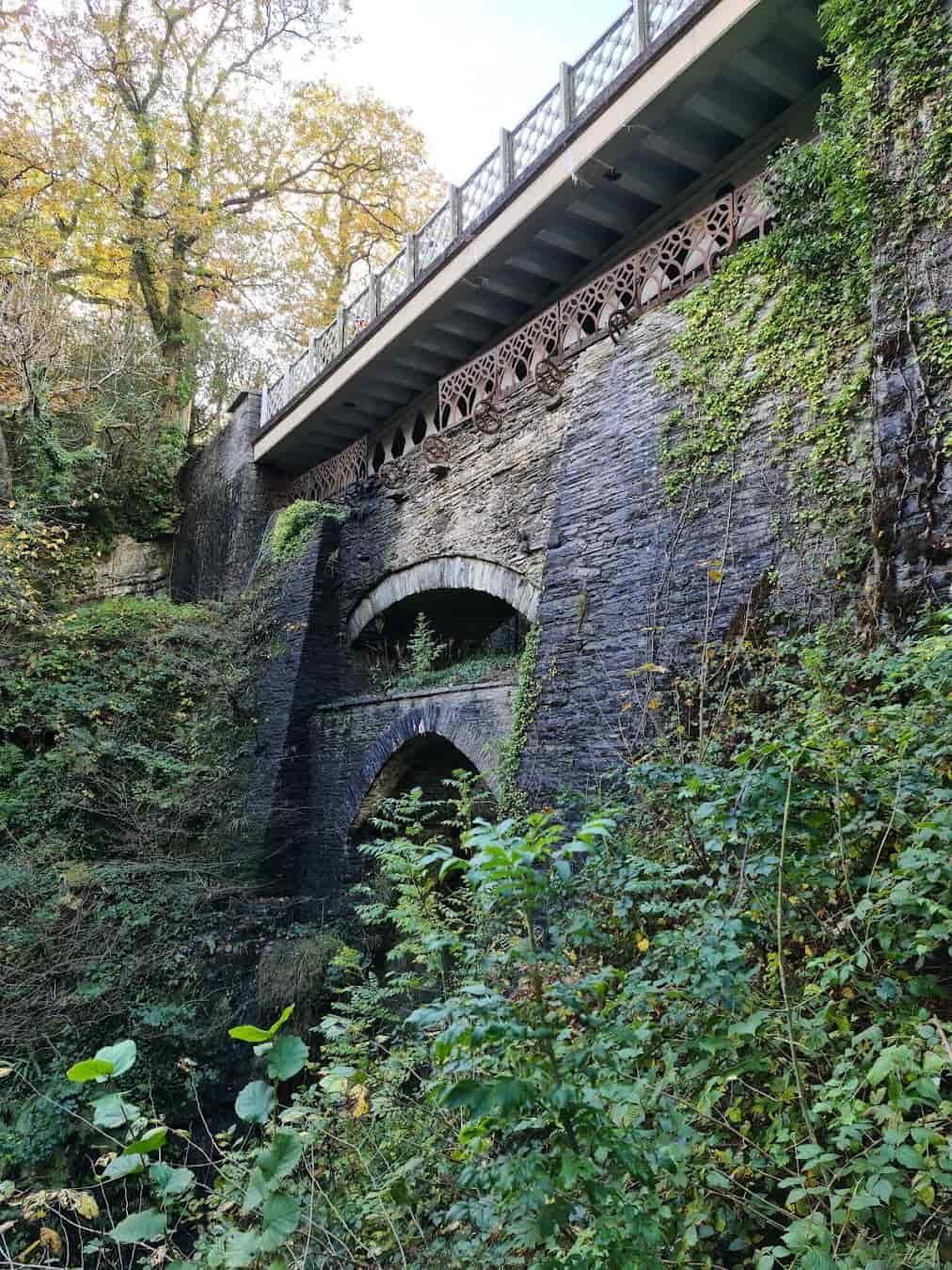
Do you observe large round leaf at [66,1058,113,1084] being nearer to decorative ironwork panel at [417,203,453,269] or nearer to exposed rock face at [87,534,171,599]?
decorative ironwork panel at [417,203,453,269]

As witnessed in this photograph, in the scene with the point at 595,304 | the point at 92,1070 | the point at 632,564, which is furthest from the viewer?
the point at 595,304

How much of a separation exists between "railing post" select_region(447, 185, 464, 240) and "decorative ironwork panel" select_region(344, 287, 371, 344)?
2005 mm

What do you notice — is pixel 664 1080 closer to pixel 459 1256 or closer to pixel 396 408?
pixel 459 1256

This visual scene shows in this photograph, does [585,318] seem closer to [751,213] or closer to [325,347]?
[751,213]

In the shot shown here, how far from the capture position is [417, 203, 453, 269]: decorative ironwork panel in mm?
7594

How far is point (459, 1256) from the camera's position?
7.16ft

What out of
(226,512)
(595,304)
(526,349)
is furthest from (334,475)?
(595,304)

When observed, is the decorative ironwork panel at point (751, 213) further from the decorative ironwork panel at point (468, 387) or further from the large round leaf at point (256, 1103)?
the large round leaf at point (256, 1103)

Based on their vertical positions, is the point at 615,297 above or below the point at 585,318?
below

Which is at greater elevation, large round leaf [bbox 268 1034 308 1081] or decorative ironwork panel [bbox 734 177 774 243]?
decorative ironwork panel [bbox 734 177 774 243]

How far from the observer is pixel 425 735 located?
7855 millimetres

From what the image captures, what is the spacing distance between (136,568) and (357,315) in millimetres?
7490

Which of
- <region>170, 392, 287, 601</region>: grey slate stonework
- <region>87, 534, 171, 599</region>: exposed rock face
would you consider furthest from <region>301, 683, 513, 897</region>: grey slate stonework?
<region>87, 534, 171, 599</region>: exposed rock face

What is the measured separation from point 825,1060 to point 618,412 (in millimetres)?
4783
